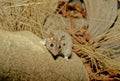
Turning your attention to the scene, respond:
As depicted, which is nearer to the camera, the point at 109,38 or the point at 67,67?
the point at 67,67

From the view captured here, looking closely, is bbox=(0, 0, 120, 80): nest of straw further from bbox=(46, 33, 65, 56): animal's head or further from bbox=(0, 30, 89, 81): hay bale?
bbox=(0, 30, 89, 81): hay bale

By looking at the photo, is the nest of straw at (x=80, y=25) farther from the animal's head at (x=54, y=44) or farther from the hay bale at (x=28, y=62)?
the hay bale at (x=28, y=62)

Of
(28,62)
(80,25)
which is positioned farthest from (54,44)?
(80,25)

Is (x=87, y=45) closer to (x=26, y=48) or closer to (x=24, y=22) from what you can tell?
(x=24, y=22)

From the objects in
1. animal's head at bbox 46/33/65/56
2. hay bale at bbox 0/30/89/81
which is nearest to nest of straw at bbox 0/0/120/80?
animal's head at bbox 46/33/65/56

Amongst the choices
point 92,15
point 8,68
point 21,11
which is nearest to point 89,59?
point 92,15

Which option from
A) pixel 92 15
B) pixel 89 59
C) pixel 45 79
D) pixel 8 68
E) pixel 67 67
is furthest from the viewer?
pixel 92 15
